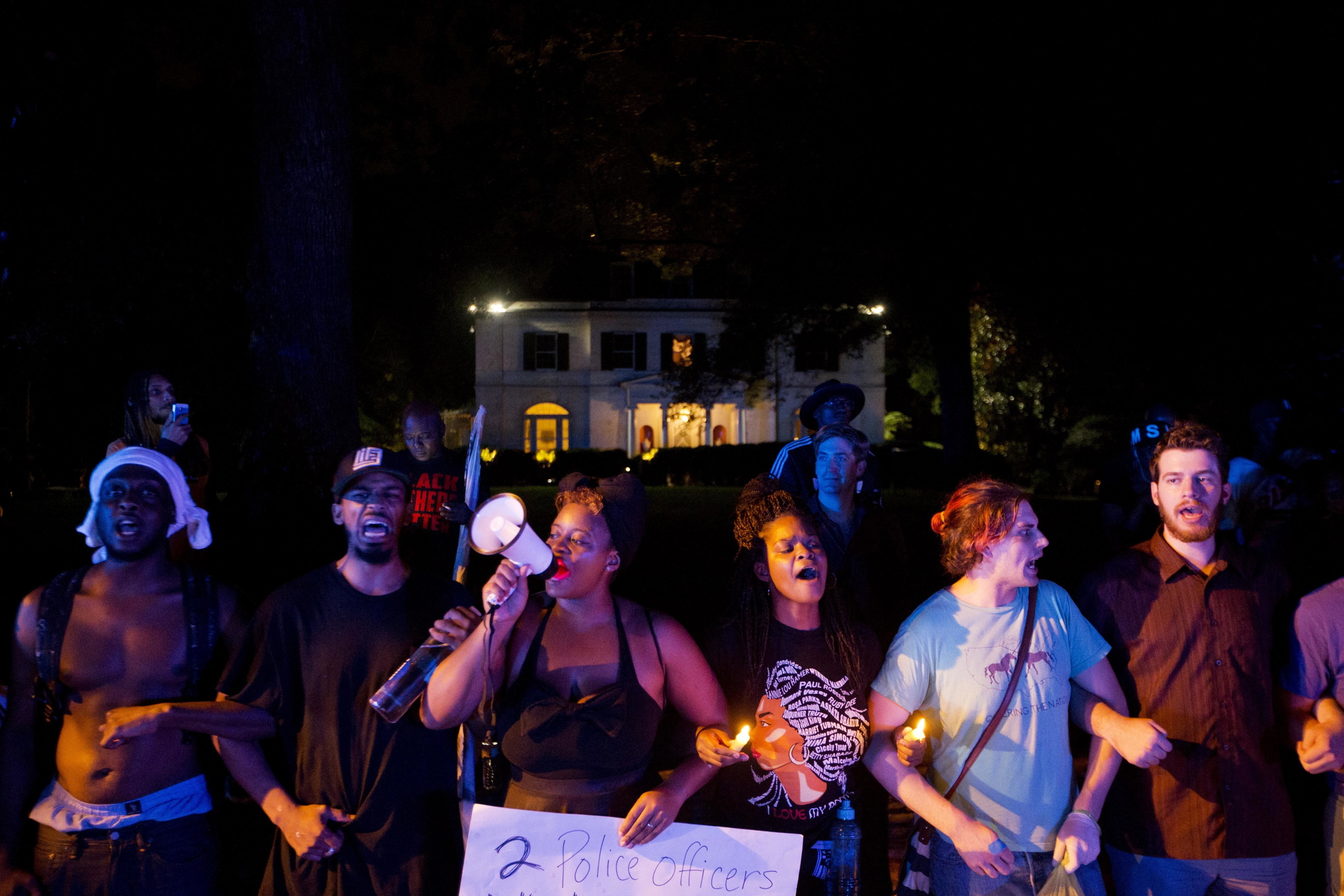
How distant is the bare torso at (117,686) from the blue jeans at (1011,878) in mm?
2462

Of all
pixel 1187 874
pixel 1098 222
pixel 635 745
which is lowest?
pixel 1187 874

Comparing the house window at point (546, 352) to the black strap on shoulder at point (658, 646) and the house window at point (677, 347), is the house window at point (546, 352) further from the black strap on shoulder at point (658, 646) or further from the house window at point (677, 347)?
the black strap on shoulder at point (658, 646)

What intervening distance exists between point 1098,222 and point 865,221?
3.72 meters

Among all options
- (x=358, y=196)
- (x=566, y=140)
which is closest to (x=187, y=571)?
(x=358, y=196)

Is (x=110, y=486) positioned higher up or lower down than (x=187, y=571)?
higher up

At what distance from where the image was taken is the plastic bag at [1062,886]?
2.98 meters

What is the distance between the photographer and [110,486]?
323 centimetres

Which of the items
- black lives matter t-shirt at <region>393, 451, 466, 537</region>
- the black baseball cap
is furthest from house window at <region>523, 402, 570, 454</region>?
the black baseball cap

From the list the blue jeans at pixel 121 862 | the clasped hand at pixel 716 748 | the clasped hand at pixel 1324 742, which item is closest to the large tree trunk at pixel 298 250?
the blue jeans at pixel 121 862

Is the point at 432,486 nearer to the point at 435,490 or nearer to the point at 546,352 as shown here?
the point at 435,490

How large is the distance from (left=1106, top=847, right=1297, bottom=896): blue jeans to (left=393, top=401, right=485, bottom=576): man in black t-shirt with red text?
3.84 m

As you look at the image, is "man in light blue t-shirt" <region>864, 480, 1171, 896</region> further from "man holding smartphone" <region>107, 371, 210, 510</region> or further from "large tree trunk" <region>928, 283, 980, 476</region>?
"large tree trunk" <region>928, 283, 980, 476</region>

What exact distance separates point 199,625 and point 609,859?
1551mm

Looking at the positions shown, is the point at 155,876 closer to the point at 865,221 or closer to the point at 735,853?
the point at 735,853
